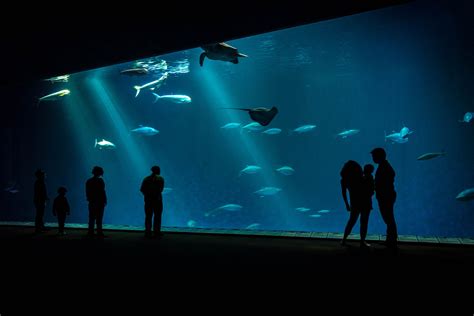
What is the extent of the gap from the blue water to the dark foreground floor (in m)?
15.5

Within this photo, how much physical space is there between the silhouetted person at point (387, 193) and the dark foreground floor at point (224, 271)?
332 mm

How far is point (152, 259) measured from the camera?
5.35 metres

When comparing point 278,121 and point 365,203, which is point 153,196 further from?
point 278,121

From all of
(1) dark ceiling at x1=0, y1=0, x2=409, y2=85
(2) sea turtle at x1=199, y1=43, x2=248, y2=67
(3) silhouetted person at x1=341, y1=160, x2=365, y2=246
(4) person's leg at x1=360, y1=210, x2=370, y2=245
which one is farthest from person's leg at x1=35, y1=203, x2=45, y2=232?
(4) person's leg at x1=360, y1=210, x2=370, y2=245

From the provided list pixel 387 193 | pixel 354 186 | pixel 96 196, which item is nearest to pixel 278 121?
pixel 96 196

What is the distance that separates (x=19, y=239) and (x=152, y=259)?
14.3ft

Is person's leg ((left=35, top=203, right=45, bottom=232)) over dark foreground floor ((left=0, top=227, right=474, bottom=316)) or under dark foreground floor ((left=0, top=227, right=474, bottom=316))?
over

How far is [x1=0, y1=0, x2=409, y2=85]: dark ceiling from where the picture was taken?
543 cm

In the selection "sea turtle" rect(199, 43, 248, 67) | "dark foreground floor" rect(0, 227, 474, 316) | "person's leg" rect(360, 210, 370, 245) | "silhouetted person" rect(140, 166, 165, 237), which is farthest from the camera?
"sea turtle" rect(199, 43, 248, 67)

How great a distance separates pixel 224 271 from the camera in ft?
14.9

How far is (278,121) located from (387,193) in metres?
42.4

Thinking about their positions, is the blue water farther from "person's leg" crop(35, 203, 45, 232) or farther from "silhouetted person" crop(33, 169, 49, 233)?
"silhouetted person" crop(33, 169, 49, 233)

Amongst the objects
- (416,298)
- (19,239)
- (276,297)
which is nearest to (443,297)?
(416,298)

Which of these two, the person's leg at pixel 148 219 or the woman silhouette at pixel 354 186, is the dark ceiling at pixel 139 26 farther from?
the person's leg at pixel 148 219
